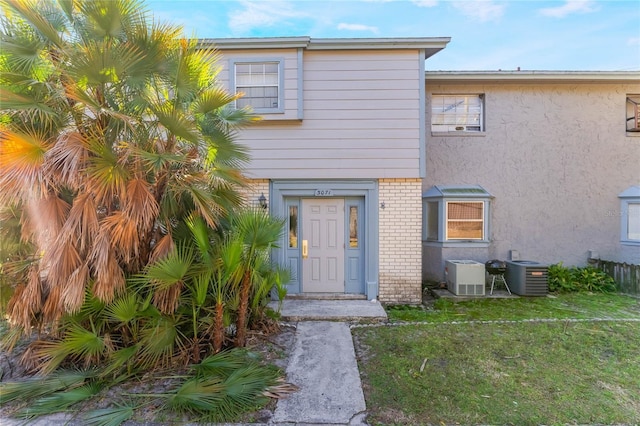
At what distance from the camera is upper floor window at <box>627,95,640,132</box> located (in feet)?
27.7

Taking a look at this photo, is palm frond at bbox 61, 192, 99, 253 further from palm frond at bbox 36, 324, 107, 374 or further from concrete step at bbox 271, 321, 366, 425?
concrete step at bbox 271, 321, 366, 425

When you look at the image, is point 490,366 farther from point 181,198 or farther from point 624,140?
point 624,140

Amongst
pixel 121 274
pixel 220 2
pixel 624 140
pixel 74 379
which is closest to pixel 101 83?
pixel 121 274

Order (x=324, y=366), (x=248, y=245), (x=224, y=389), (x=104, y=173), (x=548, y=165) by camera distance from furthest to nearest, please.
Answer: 1. (x=548, y=165)
2. (x=248, y=245)
3. (x=324, y=366)
4. (x=104, y=173)
5. (x=224, y=389)

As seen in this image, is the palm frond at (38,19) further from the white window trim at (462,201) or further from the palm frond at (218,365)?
the white window trim at (462,201)

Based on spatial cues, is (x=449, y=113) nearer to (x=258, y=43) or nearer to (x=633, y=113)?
(x=633, y=113)

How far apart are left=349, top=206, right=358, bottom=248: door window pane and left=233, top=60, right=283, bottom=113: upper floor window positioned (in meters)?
2.89

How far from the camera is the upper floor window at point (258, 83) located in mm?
6777

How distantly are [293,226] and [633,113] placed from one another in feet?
32.7

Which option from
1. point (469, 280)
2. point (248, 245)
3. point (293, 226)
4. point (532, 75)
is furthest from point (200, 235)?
point (532, 75)

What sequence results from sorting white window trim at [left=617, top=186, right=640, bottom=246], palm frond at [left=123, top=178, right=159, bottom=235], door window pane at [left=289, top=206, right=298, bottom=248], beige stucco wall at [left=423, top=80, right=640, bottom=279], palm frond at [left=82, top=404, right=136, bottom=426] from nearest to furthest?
palm frond at [left=82, top=404, right=136, bottom=426] → palm frond at [left=123, top=178, right=159, bottom=235] → door window pane at [left=289, top=206, right=298, bottom=248] → white window trim at [left=617, top=186, right=640, bottom=246] → beige stucco wall at [left=423, top=80, right=640, bottom=279]

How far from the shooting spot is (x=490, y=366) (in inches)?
155

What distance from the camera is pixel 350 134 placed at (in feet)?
22.2

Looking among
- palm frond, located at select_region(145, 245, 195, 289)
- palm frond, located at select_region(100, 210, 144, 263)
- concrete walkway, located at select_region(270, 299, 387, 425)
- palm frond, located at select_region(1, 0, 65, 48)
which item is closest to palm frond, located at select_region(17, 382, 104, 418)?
palm frond, located at select_region(145, 245, 195, 289)
